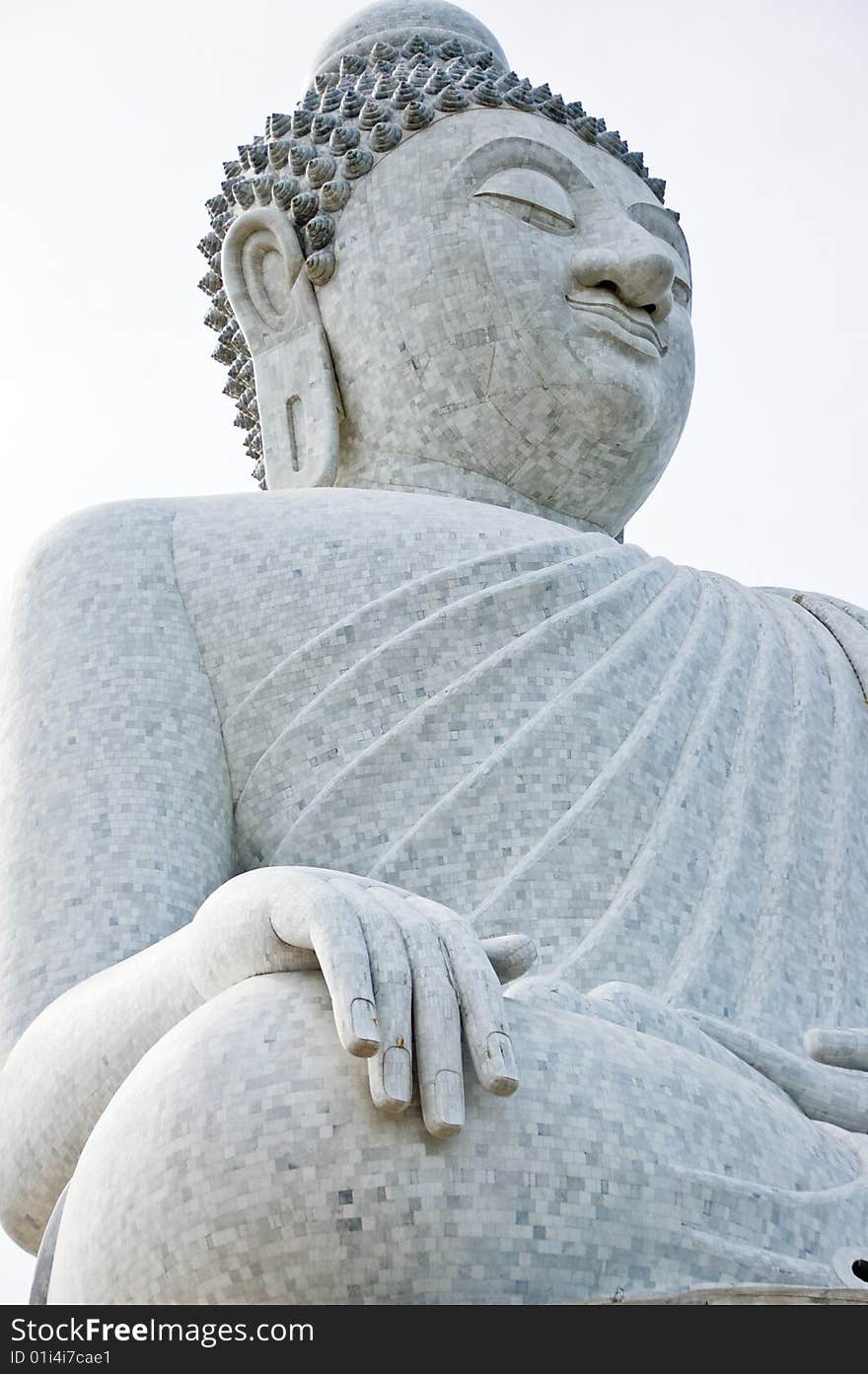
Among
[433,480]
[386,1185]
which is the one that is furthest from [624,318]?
[386,1185]

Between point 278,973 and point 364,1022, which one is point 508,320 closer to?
point 278,973

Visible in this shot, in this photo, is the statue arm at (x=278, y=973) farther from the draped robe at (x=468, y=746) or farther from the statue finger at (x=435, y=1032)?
the draped robe at (x=468, y=746)

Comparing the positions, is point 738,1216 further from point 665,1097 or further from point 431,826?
point 431,826

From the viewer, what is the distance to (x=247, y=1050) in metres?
4.56

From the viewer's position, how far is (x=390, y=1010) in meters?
4.45

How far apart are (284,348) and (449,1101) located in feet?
14.0

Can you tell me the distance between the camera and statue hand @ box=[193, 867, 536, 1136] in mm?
4391

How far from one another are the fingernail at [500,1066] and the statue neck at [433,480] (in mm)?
3510

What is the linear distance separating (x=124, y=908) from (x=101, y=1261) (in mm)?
1532

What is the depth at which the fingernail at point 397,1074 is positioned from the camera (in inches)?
172

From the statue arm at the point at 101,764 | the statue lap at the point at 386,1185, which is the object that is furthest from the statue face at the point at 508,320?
the statue lap at the point at 386,1185

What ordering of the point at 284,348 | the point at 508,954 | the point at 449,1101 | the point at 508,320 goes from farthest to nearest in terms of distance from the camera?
the point at 284,348, the point at 508,320, the point at 508,954, the point at 449,1101

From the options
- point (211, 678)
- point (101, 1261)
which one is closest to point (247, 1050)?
point (101, 1261)

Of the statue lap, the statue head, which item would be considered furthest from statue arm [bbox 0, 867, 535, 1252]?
the statue head
